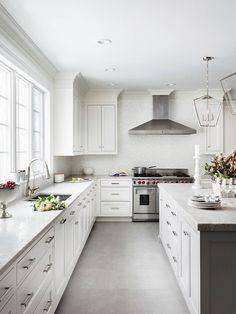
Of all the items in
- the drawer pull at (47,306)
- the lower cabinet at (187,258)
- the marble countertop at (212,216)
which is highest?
the marble countertop at (212,216)

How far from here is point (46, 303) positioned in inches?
83.9

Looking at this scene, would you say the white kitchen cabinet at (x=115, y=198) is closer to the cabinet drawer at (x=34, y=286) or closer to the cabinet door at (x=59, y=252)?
the cabinet door at (x=59, y=252)

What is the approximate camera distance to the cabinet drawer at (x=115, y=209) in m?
5.78

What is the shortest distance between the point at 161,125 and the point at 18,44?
3509 millimetres

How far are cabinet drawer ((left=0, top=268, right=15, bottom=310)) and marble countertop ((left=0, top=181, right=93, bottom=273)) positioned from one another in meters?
0.06

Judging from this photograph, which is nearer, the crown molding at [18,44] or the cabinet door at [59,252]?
the cabinet door at [59,252]

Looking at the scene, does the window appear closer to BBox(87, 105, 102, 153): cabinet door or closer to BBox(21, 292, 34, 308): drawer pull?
BBox(21, 292, 34, 308): drawer pull

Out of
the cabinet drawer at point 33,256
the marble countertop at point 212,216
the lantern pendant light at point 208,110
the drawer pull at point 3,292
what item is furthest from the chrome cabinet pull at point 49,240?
the lantern pendant light at point 208,110

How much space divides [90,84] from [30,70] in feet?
6.77

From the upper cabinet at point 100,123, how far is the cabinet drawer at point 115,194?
31.5 inches

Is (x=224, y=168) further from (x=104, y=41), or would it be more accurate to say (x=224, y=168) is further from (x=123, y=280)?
(x=104, y=41)

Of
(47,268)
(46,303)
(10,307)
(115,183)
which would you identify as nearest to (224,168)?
(47,268)

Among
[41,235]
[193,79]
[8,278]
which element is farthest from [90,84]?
[8,278]

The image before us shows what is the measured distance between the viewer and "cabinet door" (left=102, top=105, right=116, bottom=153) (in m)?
6.06
